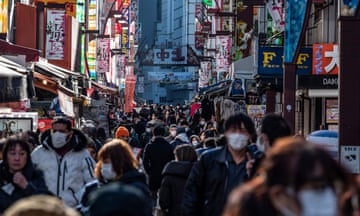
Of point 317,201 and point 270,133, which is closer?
point 317,201

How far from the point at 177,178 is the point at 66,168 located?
172 centimetres

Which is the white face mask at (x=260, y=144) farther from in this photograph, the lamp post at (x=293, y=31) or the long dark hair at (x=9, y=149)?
the lamp post at (x=293, y=31)

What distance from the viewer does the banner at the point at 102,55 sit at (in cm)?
5869

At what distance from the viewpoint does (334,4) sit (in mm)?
26906

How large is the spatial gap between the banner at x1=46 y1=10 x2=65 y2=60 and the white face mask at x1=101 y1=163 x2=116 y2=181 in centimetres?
2756

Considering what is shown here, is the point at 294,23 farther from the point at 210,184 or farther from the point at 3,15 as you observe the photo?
the point at 3,15

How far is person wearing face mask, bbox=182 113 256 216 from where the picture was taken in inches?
278

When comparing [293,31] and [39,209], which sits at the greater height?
[293,31]

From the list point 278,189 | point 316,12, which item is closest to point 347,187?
point 278,189

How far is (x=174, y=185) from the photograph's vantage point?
10.4 metres

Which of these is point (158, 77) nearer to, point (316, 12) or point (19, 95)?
point (316, 12)

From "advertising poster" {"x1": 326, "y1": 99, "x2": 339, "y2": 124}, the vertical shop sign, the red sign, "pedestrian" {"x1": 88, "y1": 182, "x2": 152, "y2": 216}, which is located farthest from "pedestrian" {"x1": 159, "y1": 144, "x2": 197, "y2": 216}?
the vertical shop sign

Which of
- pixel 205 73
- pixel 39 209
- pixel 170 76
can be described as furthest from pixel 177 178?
pixel 170 76

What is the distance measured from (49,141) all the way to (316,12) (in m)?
21.9
